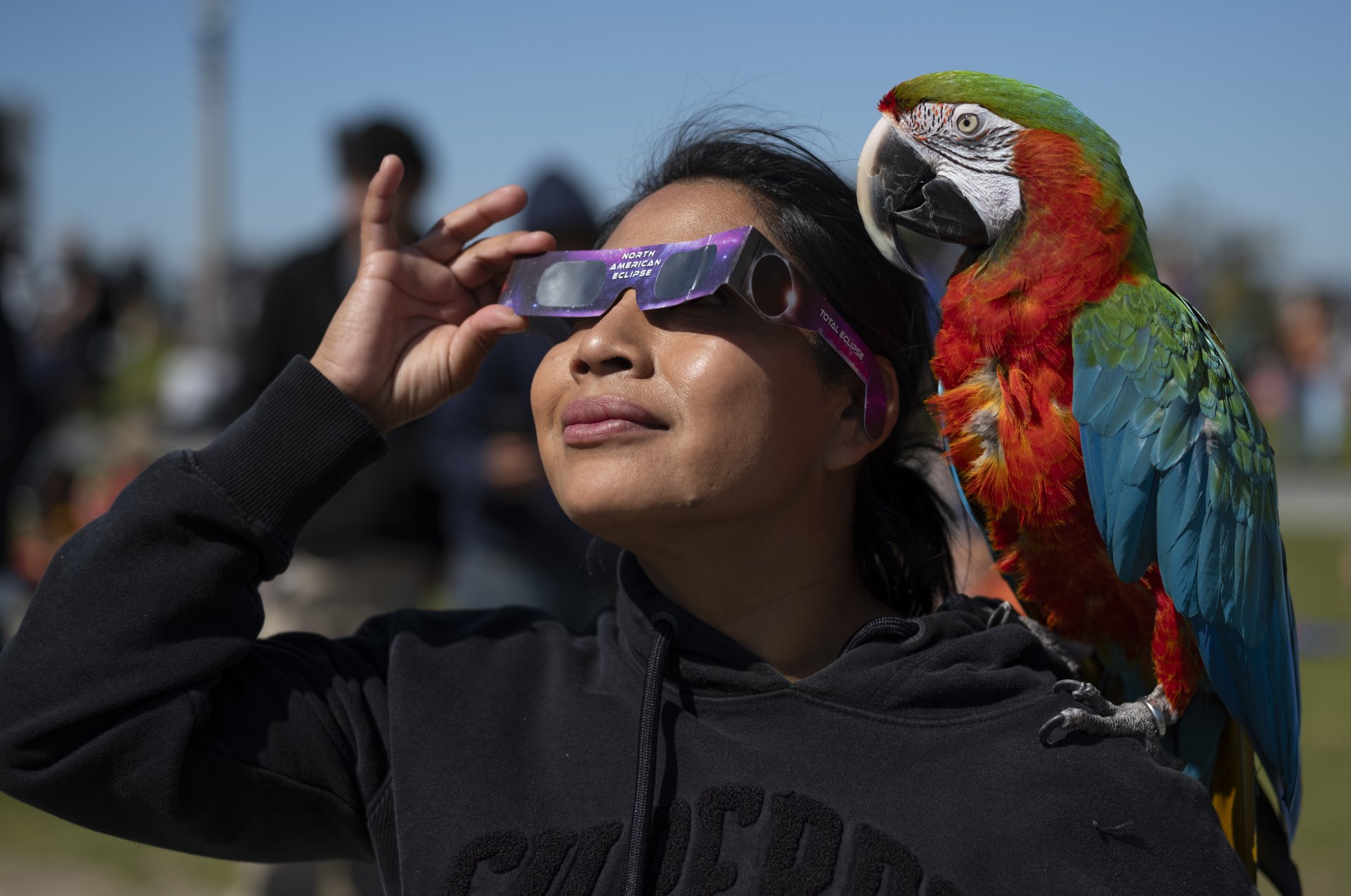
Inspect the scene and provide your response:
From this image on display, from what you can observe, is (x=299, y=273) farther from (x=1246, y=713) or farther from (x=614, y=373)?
(x=1246, y=713)

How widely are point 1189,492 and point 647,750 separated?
864 mm

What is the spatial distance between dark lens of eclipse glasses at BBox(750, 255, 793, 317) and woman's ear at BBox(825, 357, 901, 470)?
0.61ft

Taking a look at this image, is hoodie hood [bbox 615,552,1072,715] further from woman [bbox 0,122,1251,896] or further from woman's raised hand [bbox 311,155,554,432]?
woman's raised hand [bbox 311,155,554,432]

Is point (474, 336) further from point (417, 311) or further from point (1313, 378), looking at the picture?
point (1313, 378)

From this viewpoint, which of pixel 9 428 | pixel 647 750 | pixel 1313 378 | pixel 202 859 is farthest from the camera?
pixel 1313 378

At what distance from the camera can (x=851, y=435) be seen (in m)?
1.58

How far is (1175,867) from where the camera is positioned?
4.18 feet

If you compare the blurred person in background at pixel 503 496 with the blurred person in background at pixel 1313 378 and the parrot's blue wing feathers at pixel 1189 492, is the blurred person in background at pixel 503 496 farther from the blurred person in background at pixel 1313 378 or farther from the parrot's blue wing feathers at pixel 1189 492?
the blurred person in background at pixel 1313 378

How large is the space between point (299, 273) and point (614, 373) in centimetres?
259

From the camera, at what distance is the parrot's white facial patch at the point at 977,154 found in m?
1.69

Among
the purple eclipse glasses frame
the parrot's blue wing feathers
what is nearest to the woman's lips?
the purple eclipse glasses frame

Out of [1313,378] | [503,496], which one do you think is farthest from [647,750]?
[1313,378]

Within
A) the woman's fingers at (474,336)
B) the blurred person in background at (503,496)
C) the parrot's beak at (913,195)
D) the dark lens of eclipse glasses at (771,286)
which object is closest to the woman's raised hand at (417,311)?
the woman's fingers at (474,336)

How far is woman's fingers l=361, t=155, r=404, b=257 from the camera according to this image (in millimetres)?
1691
